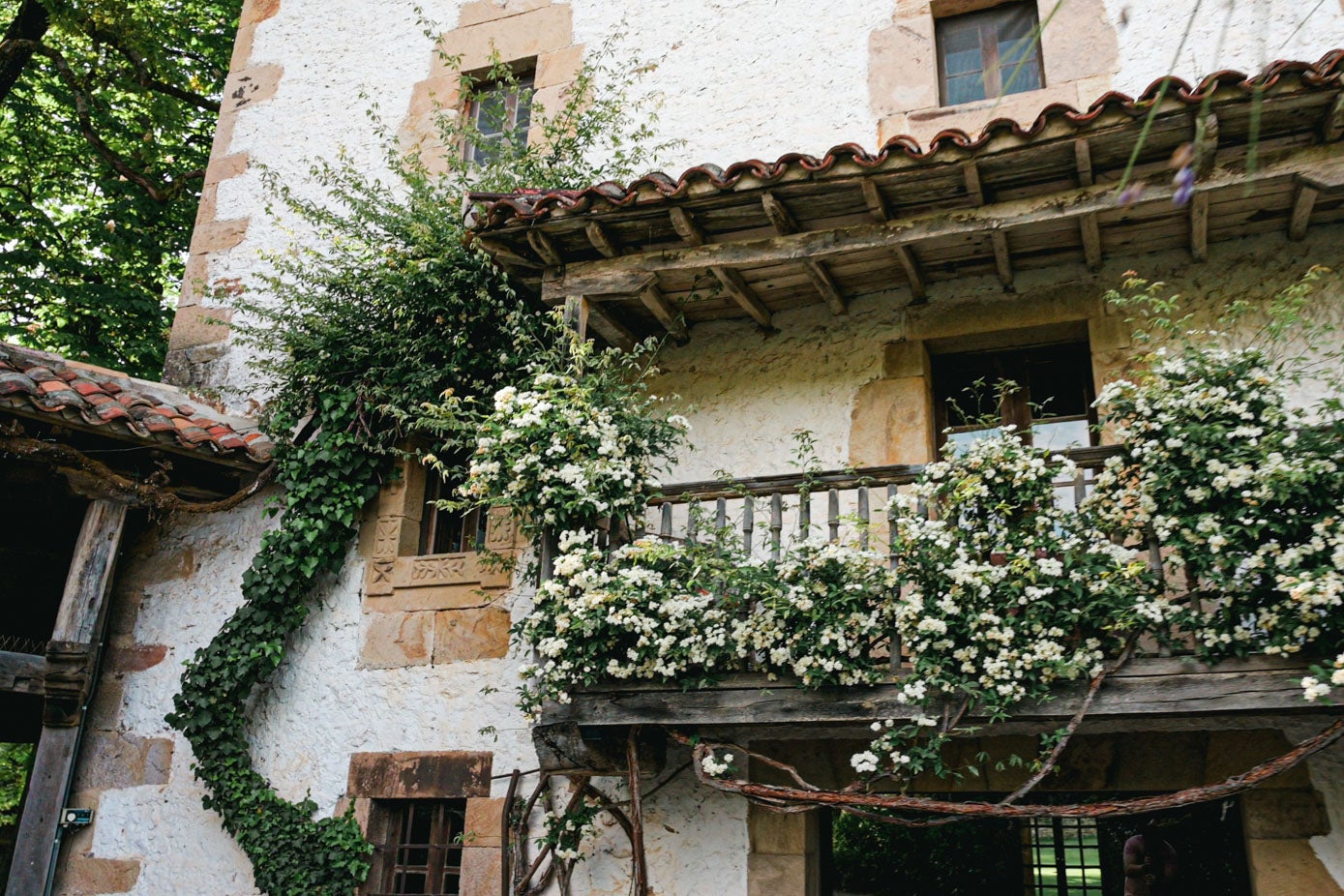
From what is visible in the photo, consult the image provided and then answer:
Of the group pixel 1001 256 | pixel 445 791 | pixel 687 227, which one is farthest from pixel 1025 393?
pixel 445 791

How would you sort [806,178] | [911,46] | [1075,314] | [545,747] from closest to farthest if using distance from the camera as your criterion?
[806,178] < [545,747] < [1075,314] < [911,46]

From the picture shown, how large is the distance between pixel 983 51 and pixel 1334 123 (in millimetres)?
2683

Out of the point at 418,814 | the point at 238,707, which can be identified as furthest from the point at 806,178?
the point at 238,707

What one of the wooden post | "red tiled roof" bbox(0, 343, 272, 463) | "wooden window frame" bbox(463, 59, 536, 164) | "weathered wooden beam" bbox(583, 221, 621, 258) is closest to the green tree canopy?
"red tiled roof" bbox(0, 343, 272, 463)

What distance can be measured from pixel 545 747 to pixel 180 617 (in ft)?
10.2

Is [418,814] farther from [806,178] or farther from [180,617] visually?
[806,178]

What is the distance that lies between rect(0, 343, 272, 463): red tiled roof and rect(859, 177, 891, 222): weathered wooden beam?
4.05 metres

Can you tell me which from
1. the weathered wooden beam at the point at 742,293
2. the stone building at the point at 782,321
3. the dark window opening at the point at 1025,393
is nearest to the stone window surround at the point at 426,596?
the stone building at the point at 782,321

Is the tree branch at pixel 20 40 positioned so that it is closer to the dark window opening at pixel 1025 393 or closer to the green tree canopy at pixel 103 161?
the green tree canopy at pixel 103 161

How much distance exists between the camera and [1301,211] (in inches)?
190

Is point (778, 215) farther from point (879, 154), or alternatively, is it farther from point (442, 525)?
point (442, 525)

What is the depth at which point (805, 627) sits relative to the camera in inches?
173

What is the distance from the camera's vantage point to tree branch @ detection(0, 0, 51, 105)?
9.62 metres

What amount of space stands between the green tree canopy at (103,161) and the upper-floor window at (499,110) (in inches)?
138
